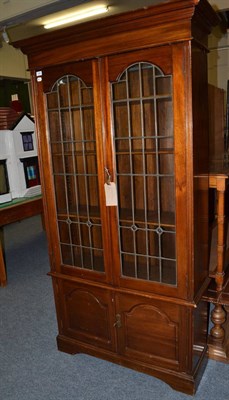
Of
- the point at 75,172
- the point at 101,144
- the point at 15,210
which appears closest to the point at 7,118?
the point at 15,210

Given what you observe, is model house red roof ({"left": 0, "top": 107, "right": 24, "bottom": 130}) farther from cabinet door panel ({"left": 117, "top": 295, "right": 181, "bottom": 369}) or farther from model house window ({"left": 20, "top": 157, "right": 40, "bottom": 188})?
cabinet door panel ({"left": 117, "top": 295, "right": 181, "bottom": 369})

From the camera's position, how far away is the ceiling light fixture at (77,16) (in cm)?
367

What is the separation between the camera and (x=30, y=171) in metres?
3.74

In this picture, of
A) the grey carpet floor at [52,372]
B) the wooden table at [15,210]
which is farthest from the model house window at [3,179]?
the grey carpet floor at [52,372]

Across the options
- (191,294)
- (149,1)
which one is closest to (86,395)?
(191,294)

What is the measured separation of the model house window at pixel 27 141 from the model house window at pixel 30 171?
0.12 metres

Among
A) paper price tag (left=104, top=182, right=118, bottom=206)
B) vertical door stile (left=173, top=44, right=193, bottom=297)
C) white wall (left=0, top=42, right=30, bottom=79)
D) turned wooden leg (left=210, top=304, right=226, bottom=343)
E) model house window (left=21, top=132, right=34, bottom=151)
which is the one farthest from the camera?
white wall (left=0, top=42, right=30, bottom=79)

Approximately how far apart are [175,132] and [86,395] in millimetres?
1547

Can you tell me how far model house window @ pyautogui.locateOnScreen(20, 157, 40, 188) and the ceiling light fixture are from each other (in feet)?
5.66

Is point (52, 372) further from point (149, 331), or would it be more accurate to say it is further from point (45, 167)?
point (45, 167)

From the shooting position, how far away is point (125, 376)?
2010 mm

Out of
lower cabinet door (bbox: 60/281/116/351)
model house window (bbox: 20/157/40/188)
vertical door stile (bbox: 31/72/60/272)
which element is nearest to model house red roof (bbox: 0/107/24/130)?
model house window (bbox: 20/157/40/188)

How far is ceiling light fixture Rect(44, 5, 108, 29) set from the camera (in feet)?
12.0

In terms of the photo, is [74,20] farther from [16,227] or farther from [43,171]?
[16,227]
